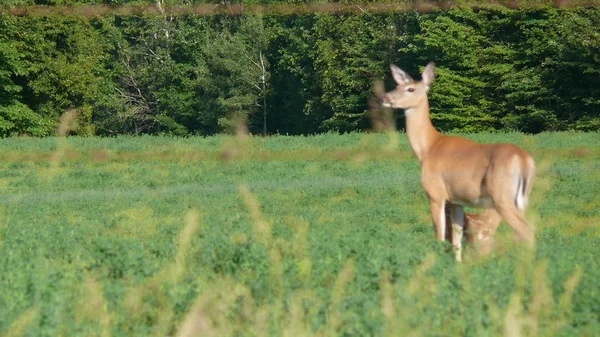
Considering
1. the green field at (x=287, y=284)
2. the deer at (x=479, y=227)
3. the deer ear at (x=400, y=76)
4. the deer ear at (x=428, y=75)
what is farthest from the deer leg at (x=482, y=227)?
the deer ear at (x=400, y=76)

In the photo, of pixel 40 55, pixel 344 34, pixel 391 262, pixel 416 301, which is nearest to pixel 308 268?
pixel 391 262

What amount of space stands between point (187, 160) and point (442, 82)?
1251 inches

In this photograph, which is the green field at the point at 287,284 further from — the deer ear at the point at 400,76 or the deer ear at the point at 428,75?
the deer ear at the point at 400,76

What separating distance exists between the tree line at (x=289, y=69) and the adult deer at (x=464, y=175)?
128 feet

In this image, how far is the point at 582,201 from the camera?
1773cm

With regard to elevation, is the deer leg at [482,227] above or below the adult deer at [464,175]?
below

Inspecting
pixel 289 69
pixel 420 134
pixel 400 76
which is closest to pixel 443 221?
pixel 420 134

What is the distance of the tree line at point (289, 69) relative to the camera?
53.2 m

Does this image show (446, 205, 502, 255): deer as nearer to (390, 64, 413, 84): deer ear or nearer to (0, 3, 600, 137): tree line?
(390, 64, 413, 84): deer ear

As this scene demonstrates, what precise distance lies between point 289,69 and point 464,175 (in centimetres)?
6092

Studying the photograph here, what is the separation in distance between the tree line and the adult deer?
128ft

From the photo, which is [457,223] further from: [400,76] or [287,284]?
[287,284]

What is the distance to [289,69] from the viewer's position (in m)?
71.4

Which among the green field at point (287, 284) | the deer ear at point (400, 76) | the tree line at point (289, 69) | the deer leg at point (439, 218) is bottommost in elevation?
the tree line at point (289, 69)
